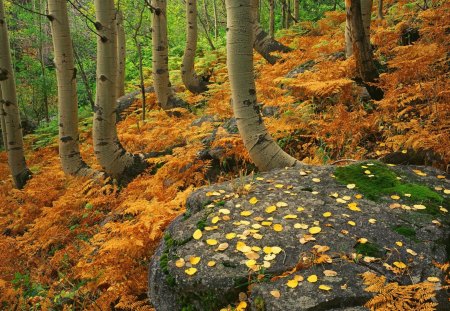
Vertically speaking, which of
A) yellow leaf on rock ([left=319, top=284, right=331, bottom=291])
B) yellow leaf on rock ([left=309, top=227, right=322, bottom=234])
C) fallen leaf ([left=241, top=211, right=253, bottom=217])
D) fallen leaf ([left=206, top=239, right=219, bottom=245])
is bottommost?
yellow leaf on rock ([left=319, top=284, right=331, bottom=291])

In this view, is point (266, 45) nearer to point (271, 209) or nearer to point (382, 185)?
point (382, 185)

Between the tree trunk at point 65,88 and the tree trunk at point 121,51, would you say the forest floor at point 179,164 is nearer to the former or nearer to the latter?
the tree trunk at point 65,88

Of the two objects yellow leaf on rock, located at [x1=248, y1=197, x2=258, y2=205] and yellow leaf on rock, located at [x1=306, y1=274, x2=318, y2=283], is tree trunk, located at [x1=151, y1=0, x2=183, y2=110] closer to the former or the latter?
yellow leaf on rock, located at [x1=248, y1=197, x2=258, y2=205]

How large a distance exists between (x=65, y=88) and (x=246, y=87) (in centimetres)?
386

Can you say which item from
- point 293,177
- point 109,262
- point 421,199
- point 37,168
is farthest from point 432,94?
point 37,168

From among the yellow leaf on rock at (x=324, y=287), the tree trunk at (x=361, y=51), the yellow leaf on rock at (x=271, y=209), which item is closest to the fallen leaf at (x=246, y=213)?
the yellow leaf on rock at (x=271, y=209)

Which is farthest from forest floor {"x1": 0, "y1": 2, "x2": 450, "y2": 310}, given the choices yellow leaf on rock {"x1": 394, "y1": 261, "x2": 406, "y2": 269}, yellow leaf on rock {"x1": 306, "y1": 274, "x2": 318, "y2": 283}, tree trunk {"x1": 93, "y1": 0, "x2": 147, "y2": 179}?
yellow leaf on rock {"x1": 394, "y1": 261, "x2": 406, "y2": 269}

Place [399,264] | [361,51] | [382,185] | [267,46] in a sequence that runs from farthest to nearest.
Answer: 1. [267,46]
2. [361,51]
3. [382,185]
4. [399,264]

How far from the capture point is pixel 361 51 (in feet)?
19.6

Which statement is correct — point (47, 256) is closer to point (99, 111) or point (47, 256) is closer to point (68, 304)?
point (68, 304)

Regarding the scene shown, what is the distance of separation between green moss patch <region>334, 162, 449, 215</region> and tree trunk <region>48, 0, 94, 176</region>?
15.2 ft

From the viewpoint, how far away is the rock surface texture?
8.19 feet

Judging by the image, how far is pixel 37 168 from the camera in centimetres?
833

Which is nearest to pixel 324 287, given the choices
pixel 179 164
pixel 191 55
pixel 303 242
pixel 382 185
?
pixel 303 242
